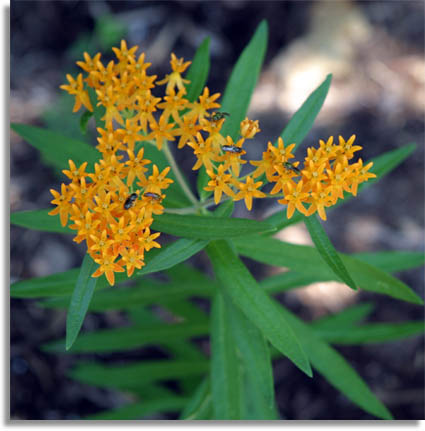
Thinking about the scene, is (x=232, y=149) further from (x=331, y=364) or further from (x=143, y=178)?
(x=331, y=364)

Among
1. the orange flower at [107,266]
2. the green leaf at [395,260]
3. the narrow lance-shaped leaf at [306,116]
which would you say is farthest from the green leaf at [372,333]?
the orange flower at [107,266]

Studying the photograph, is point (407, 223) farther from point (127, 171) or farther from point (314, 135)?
point (127, 171)

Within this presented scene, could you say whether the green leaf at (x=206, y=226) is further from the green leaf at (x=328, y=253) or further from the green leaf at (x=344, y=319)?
the green leaf at (x=344, y=319)

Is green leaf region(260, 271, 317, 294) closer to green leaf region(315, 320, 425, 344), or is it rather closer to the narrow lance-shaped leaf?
green leaf region(315, 320, 425, 344)

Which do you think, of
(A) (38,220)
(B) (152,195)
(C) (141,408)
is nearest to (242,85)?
(B) (152,195)

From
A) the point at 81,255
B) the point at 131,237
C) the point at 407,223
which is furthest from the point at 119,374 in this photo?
the point at 407,223
